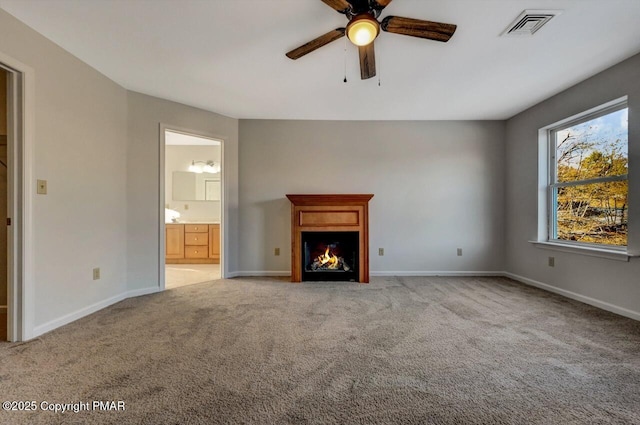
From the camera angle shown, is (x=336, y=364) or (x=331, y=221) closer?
(x=336, y=364)

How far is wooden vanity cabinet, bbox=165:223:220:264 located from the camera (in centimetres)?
530

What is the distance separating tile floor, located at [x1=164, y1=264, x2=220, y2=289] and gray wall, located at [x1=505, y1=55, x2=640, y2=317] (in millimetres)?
4431

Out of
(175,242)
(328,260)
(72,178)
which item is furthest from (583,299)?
(175,242)

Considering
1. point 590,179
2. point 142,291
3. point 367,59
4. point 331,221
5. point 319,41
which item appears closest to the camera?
point 319,41

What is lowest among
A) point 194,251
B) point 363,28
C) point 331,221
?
point 194,251

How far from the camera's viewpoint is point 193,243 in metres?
5.31

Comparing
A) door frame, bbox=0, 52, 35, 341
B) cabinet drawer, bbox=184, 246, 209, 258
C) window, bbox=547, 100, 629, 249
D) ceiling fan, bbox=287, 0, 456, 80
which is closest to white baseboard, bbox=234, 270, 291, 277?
cabinet drawer, bbox=184, 246, 209, 258

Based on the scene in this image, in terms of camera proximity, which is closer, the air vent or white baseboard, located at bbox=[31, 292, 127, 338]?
the air vent

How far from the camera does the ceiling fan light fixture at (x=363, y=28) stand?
1.64 meters

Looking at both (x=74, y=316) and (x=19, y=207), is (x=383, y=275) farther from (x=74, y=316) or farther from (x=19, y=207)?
(x=19, y=207)

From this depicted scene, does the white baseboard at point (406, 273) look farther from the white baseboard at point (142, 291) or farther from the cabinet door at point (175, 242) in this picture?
the cabinet door at point (175, 242)

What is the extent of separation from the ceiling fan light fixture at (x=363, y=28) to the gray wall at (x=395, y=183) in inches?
99.1

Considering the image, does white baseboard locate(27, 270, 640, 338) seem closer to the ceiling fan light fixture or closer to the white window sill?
the white window sill

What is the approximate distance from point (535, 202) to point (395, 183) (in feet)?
5.97
